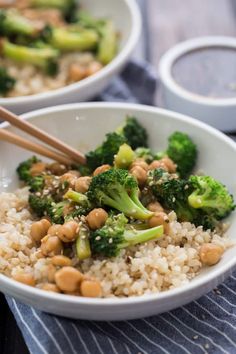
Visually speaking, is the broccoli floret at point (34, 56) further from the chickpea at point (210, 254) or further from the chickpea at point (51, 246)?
the chickpea at point (210, 254)

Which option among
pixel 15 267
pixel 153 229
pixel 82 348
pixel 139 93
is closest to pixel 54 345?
pixel 82 348

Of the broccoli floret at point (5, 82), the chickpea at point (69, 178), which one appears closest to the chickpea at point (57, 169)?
the chickpea at point (69, 178)

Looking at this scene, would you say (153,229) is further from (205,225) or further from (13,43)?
(13,43)

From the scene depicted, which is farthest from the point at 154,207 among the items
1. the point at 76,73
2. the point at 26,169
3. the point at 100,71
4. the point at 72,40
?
the point at 72,40

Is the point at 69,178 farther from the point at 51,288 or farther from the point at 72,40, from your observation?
the point at 72,40

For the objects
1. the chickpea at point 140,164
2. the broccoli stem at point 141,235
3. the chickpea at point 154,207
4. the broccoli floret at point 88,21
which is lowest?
the broccoli stem at point 141,235

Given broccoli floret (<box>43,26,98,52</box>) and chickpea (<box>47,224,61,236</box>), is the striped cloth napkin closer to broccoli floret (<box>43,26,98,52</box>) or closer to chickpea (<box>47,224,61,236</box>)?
chickpea (<box>47,224,61,236</box>)
